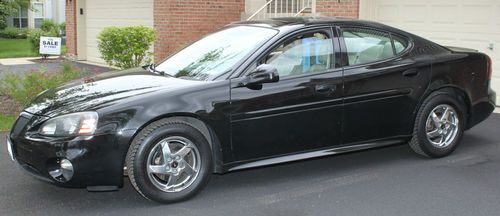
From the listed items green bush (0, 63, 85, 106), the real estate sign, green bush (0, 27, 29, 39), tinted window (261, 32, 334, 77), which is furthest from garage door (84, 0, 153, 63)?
green bush (0, 27, 29, 39)

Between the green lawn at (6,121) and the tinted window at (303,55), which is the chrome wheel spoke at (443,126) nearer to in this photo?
the tinted window at (303,55)

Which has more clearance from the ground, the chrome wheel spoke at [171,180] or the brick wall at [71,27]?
the brick wall at [71,27]

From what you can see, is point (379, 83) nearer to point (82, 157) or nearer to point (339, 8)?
point (82, 157)

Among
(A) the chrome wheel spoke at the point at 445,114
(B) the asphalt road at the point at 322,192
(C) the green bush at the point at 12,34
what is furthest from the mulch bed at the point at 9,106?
(C) the green bush at the point at 12,34

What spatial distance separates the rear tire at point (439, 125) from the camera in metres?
5.95

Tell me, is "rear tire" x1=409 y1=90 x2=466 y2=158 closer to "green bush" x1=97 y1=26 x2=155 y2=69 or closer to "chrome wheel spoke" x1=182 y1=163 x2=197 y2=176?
"chrome wheel spoke" x1=182 y1=163 x2=197 y2=176

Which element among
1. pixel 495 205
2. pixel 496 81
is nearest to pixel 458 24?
pixel 496 81

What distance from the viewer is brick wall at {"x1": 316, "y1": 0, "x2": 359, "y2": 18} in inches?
422

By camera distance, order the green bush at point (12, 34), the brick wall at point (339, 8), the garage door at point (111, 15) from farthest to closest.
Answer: the green bush at point (12, 34), the garage door at point (111, 15), the brick wall at point (339, 8)

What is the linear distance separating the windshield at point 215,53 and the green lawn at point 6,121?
305 centimetres

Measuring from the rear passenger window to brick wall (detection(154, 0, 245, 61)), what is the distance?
26.8 ft

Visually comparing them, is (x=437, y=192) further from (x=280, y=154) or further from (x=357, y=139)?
(x=280, y=154)

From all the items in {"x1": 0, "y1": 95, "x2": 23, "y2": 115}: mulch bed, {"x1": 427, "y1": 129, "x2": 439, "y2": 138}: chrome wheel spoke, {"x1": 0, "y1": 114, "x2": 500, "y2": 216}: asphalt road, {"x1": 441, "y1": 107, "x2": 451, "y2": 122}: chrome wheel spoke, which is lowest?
{"x1": 0, "y1": 114, "x2": 500, "y2": 216}: asphalt road

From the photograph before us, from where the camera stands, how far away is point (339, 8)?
35.9ft
